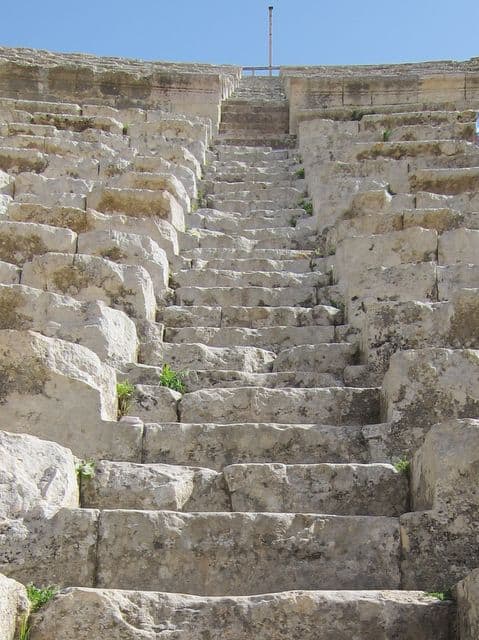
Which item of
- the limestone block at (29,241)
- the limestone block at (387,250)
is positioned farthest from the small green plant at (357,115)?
the limestone block at (29,241)

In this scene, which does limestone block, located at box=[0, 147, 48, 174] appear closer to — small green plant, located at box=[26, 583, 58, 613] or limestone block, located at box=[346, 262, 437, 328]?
limestone block, located at box=[346, 262, 437, 328]

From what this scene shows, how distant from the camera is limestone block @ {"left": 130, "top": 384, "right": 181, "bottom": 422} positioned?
523cm

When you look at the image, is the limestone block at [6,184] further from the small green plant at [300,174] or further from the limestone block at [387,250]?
the limestone block at [387,250]

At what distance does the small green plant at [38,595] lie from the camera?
3465 millimetres

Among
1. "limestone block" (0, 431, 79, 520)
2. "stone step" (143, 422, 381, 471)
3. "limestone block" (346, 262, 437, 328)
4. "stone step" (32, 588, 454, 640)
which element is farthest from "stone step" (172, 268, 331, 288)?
"stone step" (32, 588, 454, 640)

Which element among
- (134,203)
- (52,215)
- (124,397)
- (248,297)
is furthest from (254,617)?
(134,203)

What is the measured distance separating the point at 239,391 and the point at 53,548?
1.65m

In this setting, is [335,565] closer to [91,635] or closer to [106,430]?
[91,635]

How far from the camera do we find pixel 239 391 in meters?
5.23

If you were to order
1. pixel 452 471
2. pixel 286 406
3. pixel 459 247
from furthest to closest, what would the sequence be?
pixel 459 247 < pixel 286 406 < pixel 452 471

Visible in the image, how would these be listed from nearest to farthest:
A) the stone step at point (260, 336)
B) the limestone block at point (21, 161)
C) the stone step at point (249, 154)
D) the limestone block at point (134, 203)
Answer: the stone step at point (260, 336)
the limestone block at point (134, 203)
the limestone block at point (21, 161)
the stone step at point (249, 154)

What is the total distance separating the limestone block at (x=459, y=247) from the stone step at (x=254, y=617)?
3979mm

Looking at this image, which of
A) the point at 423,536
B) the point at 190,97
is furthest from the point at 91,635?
the point at 190,97

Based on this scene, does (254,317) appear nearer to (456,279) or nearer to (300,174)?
(456,279)
